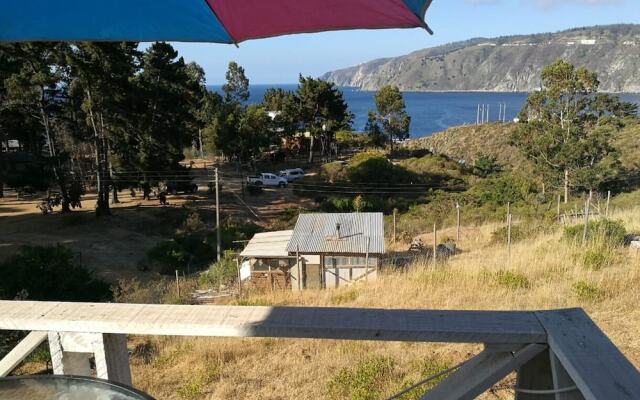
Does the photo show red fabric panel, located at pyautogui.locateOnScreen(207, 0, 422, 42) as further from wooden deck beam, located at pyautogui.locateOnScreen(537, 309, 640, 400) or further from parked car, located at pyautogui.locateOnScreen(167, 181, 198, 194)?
parked car, located at pyautogui.locateOnScreen(167, 181, 198, 194)

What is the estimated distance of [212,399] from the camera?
3.42 m

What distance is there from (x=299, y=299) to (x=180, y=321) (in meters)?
5.68

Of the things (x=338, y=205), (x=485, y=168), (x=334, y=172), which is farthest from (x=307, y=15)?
(x=485, y=168)

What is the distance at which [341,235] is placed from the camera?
15.6m

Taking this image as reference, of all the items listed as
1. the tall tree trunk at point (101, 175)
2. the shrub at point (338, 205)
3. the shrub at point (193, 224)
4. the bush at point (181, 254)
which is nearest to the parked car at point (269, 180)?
the shrub at point (338, 205)

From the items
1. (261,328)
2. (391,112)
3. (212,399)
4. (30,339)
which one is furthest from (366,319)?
(391,112)

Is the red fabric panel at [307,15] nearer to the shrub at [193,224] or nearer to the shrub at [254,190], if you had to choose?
the shrub at [193,224]

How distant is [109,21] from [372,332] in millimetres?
1330

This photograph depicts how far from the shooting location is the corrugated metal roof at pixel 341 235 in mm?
15031

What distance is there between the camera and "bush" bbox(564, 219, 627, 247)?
24.8 ft

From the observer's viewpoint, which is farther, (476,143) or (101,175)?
(476,143)

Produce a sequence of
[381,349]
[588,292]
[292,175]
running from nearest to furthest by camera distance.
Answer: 1. [381,349]
2. [588,292]
3. [292,175]

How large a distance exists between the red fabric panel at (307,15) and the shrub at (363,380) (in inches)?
92.6

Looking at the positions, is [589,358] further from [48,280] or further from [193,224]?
[193,224]
